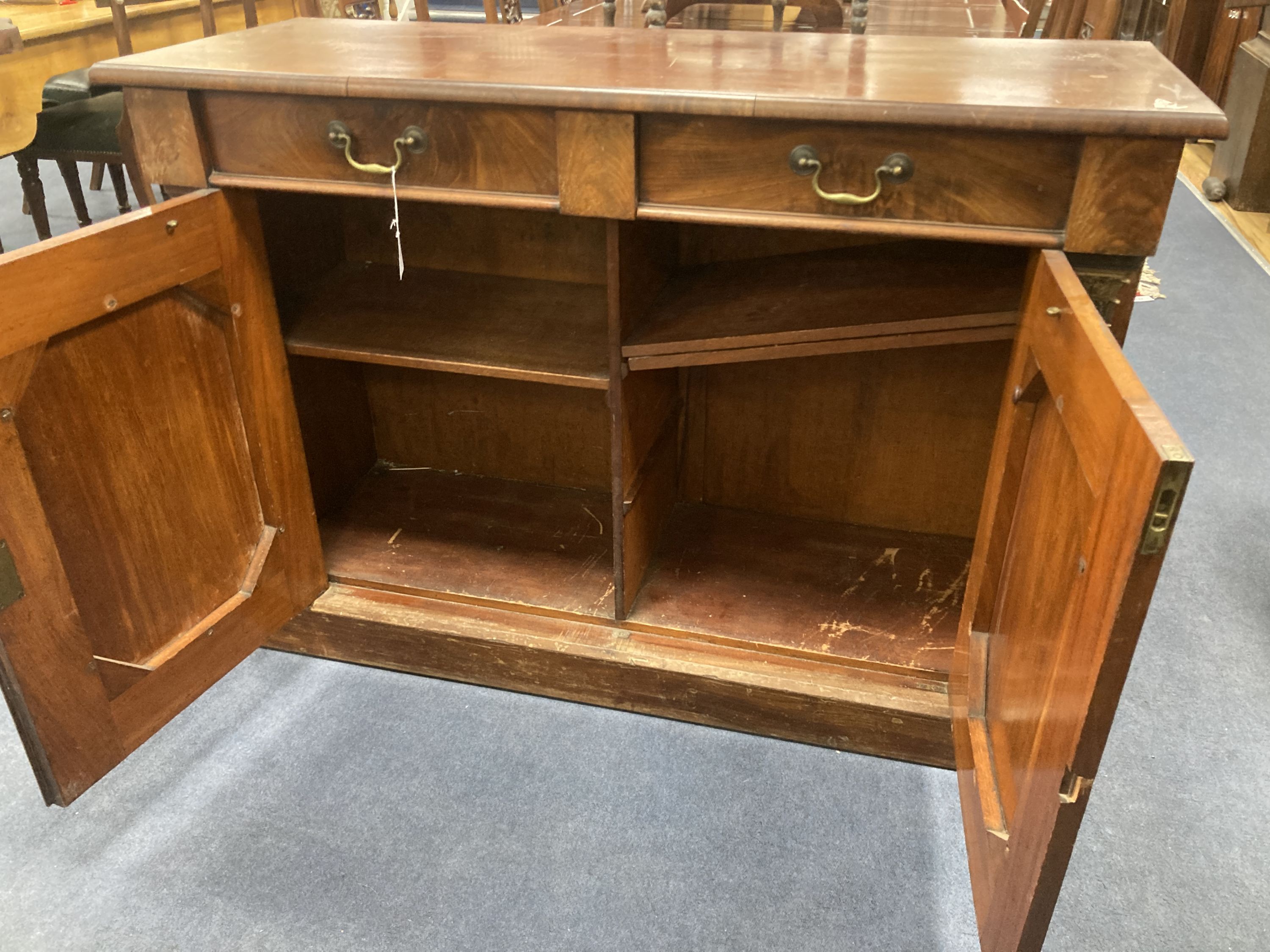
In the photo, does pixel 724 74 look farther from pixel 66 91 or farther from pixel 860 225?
pixel 66 91

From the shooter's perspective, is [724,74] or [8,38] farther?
[8,38]

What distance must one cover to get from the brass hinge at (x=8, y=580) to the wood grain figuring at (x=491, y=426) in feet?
2.87

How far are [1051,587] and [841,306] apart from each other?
51 cm

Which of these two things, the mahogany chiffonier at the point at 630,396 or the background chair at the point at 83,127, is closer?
the mahogany chiffonier at the point at 630,396

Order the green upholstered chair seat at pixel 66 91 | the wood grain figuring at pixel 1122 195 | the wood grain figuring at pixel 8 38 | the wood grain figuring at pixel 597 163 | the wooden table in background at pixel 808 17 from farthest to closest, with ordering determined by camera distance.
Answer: the green upholstered chair seat at pixel 66 91
the wooden table in background at pixel 808 17
the wood grain figuring at pixel 8 38
the wood grain figuring at pixel 597 163
the wood grain figuring at pixel 1122 195

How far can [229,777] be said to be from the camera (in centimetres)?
135

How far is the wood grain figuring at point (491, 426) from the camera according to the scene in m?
1.70

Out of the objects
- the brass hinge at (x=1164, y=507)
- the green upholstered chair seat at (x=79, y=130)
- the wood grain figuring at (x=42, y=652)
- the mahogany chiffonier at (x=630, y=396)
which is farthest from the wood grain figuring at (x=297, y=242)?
the green upholstered chair seat at (x=79, y=130)

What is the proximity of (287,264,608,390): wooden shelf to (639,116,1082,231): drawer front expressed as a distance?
316 mm

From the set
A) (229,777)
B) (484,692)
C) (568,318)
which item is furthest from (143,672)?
A: (568,318)

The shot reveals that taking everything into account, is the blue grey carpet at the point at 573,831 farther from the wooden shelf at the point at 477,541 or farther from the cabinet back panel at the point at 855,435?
the cabinet back panel at the point at 855,435

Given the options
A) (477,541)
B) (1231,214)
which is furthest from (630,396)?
(1231,214)

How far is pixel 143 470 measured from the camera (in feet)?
3.69

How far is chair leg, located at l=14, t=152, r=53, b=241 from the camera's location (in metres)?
2.63
